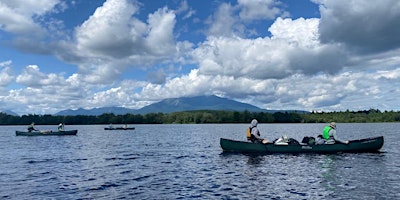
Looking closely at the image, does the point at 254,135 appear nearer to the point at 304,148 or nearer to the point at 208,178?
the point at 304,148

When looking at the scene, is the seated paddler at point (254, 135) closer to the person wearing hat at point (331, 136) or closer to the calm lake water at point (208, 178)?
the calm lake water at point (208, 178)

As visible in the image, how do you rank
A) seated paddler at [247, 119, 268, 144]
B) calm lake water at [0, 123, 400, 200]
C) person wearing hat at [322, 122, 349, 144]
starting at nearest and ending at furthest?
calm lake water at [0, 123, 400, 200] < person wearing hat at [322, 122, 349, 144] < seated paddler at [247, 119, 268, 144]

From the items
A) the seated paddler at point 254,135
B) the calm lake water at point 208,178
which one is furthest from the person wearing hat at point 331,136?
the seated paddler at point 254,135

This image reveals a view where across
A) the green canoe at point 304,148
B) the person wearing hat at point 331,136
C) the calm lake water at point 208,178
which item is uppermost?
the person wearing hat at point 331,136

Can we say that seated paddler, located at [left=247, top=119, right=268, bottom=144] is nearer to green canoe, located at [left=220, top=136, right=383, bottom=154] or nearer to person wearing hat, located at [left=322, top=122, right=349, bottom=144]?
green canoe, located at [left=220, top=136, right=383, bottom=154]

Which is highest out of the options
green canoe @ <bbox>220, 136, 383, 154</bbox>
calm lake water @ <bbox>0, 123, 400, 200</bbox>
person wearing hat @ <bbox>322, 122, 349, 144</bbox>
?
person wearing hat @ <bbox>322, 122, 349, 144</bbox>

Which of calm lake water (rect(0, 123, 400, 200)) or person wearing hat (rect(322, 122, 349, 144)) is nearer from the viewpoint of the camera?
calm lake water (rect(0, 123, 400, 200))

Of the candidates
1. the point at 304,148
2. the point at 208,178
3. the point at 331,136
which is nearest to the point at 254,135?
the point at 304,148

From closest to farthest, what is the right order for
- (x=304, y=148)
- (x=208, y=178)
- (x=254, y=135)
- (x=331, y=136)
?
(x=208, y=178), (x=304, y=148), (x=331, y=136), (x=254, y=135)

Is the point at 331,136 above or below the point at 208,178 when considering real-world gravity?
above

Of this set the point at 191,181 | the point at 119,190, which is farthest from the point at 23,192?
the point at 191,181

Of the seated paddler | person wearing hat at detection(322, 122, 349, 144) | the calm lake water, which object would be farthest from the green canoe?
the calm lake water

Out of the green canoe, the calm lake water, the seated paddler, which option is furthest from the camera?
the seated paddler

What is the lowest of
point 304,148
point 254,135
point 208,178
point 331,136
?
point 208,178
